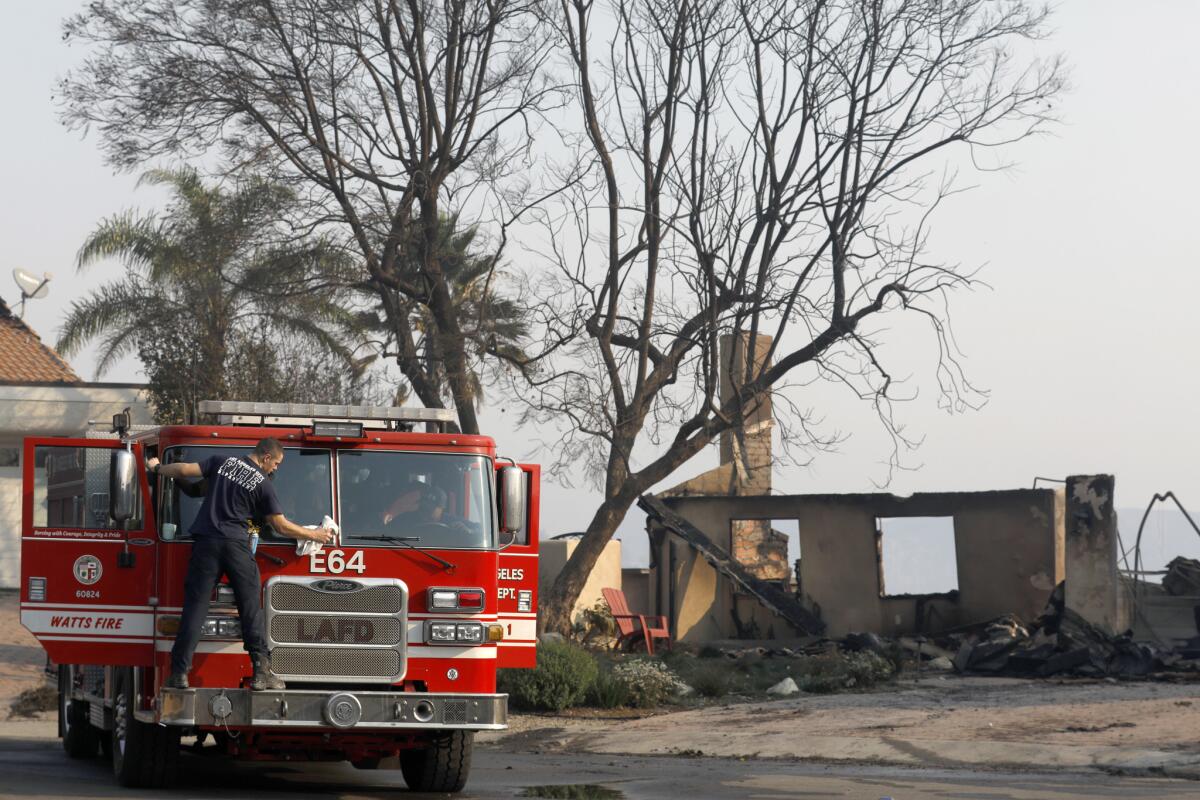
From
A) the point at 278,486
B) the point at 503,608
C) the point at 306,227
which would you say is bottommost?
the point at 503,608

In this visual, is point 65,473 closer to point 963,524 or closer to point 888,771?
point 888,771

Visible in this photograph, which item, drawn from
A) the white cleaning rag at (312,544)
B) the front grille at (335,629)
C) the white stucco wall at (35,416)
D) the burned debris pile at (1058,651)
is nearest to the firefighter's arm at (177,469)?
the white cleaning rag at (312,544)

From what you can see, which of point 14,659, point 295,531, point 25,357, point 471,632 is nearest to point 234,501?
point 295,531

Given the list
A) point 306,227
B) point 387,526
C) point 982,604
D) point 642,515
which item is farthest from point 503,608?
point 642,515

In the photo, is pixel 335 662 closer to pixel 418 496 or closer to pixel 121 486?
pixel 418 496

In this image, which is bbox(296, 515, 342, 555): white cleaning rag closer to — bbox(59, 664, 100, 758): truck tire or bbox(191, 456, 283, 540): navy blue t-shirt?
bbox(191, 456, 283, 540): navy blue t-shirt

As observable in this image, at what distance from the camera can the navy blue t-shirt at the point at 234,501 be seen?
30.5ft

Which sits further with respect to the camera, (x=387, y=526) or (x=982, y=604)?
(x=982, y=604)

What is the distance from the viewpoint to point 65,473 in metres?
11.3

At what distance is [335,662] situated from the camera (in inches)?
375

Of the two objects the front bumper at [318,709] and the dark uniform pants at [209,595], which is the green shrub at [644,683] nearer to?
the front bumper at [318,709]

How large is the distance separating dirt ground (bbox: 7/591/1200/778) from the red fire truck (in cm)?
438

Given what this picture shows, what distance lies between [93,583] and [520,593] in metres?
3.06

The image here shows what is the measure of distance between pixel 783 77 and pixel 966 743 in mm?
13037
